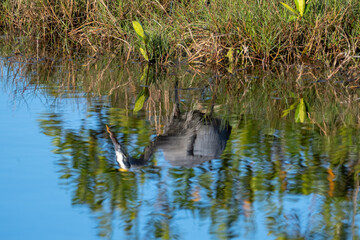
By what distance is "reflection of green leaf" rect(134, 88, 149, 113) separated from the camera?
538 cm

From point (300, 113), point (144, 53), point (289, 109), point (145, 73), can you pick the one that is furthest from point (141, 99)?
point (144, 53)

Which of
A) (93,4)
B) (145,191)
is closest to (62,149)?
(145,191)

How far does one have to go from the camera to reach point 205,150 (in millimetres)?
4094

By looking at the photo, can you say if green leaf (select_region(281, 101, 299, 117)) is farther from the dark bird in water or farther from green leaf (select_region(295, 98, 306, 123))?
the dark bird in water

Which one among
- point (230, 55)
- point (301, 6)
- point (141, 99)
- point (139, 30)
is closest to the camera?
point (141, 99)

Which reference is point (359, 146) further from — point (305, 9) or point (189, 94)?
point (305, 9)

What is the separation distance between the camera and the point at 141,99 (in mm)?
5703

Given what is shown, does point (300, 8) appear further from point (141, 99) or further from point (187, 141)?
point (187, 141)

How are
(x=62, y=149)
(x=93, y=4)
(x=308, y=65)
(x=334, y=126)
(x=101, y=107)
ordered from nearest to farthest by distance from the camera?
1. (x=62, y=149)
2. (x=334, y=126)
3. (x=101, y=107)
4. (x=308, y=65)
5. (x=93, y=4)

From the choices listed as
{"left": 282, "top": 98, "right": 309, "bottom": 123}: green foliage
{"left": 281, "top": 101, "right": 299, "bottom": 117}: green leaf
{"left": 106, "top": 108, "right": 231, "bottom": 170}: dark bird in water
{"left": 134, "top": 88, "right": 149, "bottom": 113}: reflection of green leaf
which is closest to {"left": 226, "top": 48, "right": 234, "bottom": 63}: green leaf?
{"left": 134, "top": 88, "right": 149, "bottom": 113}: reflection of green leaf

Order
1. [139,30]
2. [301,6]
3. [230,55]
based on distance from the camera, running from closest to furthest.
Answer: [301,6]
[230,55]
[139,30]

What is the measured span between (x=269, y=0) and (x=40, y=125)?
3670 millimetres

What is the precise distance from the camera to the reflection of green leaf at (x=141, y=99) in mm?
5375

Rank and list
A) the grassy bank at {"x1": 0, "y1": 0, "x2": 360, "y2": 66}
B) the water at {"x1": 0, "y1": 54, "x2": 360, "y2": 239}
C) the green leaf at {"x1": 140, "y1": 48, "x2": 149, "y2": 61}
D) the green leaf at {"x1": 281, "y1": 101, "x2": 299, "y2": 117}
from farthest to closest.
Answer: the green leaf at {"x1": 140, "y1": 48, "x2": 149, "y2": 61} → the grassy bank at {"x1": 0, "y1": 0, "x2": 360, "y2": 66} → the green leaf at {"x1": 281, "y1": 101, "x2": 299, "y2": 117} → the water at {"x1": 0, "y1": 54, "x2": 360, "y2": 239}
